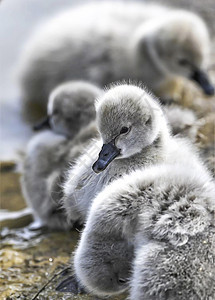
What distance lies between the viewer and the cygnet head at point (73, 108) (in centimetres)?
392

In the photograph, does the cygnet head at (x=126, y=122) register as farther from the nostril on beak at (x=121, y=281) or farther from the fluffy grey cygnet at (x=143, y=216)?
the nostril on beak at (x=121, y=281)

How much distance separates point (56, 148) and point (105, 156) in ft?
3.73

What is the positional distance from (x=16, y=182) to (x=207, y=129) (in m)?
1.28

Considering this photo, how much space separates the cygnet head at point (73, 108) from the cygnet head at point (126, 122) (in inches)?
42.6

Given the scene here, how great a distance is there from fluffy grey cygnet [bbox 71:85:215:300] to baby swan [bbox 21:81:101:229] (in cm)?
76

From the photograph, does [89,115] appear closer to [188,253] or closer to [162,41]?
[162,41]

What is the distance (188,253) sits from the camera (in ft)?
7.15

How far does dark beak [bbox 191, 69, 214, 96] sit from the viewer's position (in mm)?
4797

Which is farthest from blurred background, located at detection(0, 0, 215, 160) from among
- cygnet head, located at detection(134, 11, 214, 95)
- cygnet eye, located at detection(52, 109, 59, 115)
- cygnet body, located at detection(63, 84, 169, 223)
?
cygnet body, located at detection(63, 84, 169, 223)

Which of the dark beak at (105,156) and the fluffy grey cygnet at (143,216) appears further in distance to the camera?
the dark beak at (105,156)

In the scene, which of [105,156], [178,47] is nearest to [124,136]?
[105,156]

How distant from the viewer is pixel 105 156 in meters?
2.72

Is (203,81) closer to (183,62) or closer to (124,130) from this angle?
(183,62)

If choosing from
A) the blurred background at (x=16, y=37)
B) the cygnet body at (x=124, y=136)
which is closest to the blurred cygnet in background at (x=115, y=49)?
the blurred background at (x=16, y=37)
